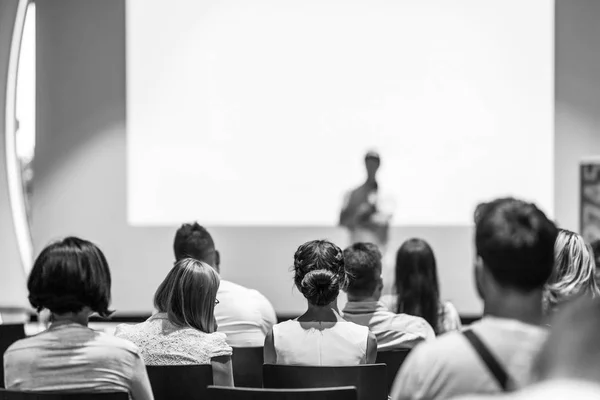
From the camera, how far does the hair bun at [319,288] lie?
8.60 feet

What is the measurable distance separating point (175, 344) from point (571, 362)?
1884 mm

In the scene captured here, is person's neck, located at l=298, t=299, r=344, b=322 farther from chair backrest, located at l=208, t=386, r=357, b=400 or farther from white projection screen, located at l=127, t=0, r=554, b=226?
white projection screen, located at l=127, t=0, r=554, b=226

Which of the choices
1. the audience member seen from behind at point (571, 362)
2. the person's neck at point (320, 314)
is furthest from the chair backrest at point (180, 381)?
the audience member seen from behind at point (571, 362)

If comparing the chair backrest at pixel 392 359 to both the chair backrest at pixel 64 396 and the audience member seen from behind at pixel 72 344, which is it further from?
the chair backrest at pixel 64 396

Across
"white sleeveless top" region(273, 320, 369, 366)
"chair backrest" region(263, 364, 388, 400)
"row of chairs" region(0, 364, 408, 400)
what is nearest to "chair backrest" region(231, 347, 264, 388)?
"white sleeveless top" region(273, 320, 369, 366)

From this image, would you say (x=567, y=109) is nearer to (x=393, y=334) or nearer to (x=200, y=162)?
(x=200, y=162)

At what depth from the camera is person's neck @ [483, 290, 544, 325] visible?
1453mm

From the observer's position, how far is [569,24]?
284 inches

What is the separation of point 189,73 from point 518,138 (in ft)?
10.1

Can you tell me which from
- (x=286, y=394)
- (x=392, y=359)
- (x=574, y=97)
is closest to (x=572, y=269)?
(x=392, y=359)

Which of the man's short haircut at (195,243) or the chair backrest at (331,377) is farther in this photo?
the man's short haircut at (195,243)

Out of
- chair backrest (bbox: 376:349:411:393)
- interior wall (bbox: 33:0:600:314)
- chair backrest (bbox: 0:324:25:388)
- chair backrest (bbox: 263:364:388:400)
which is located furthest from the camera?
interior wall (bbox: 33:0:600:314)

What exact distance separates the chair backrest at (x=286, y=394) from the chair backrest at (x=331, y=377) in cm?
28

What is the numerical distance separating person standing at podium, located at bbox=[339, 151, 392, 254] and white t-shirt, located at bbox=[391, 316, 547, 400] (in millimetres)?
5093
